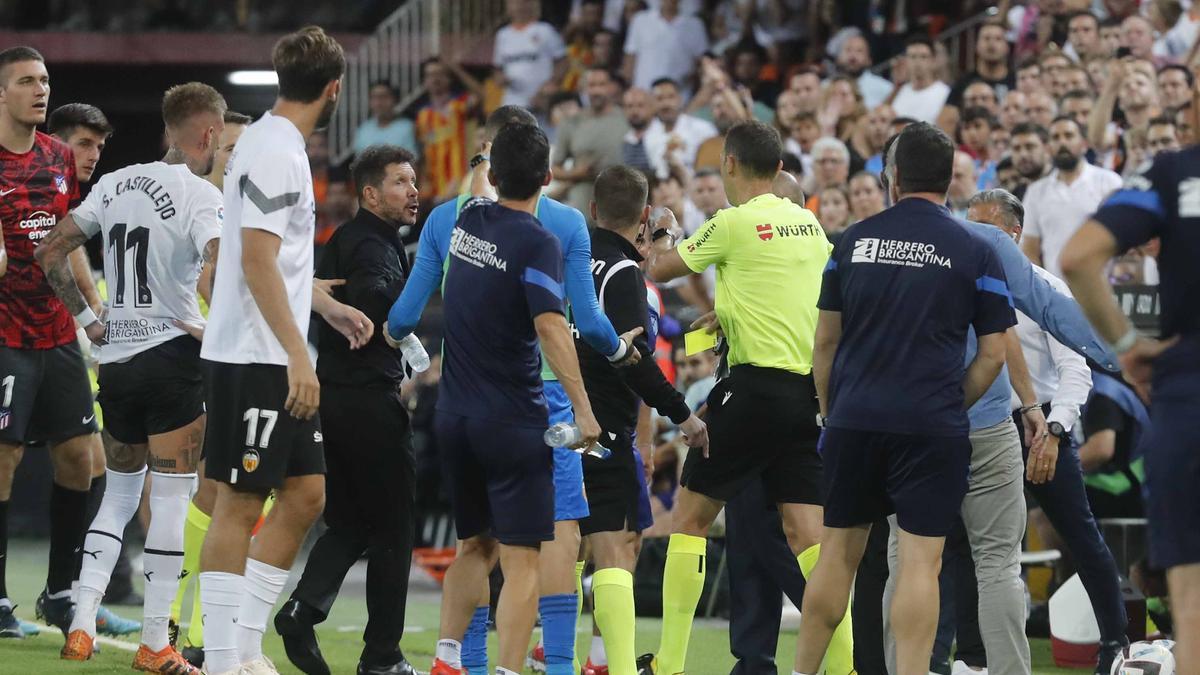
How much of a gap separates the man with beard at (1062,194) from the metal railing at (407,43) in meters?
10.2

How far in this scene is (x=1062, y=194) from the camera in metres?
11.4

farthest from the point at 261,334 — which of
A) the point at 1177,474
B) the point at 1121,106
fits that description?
the point at 1121,106

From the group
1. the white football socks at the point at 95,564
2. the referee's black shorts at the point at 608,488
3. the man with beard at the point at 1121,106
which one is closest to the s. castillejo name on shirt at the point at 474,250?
the referee's black shorts at the point at 608,488

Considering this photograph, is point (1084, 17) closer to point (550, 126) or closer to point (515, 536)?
point (550, 126)

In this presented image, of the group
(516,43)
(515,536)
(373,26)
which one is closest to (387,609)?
(515,536)

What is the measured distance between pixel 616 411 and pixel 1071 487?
6.69 ft

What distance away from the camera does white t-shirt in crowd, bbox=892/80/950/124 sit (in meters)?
14.4

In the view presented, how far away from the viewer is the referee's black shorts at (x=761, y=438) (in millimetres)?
6719

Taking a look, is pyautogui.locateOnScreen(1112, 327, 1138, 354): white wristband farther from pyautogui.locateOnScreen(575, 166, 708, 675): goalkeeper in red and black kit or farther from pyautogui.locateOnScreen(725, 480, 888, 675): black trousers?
pyautogui.locateOnScreen(725, 480, 888, 675): black trousers

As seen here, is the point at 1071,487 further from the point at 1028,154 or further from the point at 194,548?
the point at 1028,154

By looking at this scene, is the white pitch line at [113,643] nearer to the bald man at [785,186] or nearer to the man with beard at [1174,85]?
the bald man at [785,186]

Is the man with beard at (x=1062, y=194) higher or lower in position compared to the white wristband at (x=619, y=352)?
higher

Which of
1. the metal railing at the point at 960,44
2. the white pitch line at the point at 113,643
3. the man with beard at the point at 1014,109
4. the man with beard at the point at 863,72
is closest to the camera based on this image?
the white pitch line at the point at 113,643

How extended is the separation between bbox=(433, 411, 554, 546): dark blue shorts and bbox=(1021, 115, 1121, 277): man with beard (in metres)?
6.56
